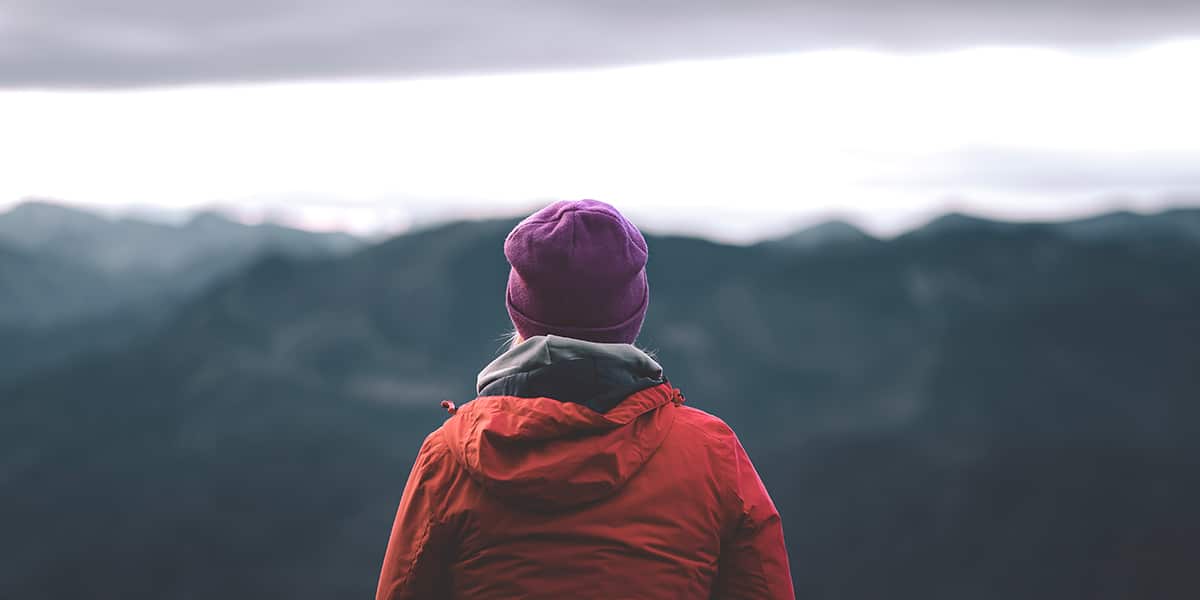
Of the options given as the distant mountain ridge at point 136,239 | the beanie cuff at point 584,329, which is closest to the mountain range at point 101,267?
the distant mountain ridge at point 136,239

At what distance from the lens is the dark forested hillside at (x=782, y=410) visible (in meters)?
39.5

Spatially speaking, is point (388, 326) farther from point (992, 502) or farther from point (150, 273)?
point (992, 502)

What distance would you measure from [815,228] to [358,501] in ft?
89.7

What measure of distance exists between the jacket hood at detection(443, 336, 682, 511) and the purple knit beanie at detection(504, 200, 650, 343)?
108 millimetres

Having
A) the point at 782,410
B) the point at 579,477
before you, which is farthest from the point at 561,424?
the point at 782,410

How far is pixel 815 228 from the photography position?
54375mm

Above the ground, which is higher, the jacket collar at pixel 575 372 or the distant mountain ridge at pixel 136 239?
the distant mountain ridge at pixel 136 239

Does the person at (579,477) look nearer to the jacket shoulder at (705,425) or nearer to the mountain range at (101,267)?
the jacket shoulder at (705,425)

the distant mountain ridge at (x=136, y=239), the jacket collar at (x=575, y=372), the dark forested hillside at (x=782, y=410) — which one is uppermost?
the distant mountain ridge at (x=136, y=239)

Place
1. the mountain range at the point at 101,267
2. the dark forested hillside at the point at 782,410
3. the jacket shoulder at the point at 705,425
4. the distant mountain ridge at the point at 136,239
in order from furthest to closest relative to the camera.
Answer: the distant mountain ridge at the point at 136,239, the mountain range at the point at 101,267, the dark forested hillside at the point at 782,410, the jacket shoulder at the point at 705,425

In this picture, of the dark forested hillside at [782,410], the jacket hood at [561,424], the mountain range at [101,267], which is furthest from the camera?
the mountain range at [101,267]

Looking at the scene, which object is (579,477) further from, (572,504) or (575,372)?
(575,372)

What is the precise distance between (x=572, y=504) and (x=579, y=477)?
0.20 feet

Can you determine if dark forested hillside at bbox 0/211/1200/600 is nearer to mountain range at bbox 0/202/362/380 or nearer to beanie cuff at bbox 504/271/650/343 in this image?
mountain range at bbox 0/202/362/380
